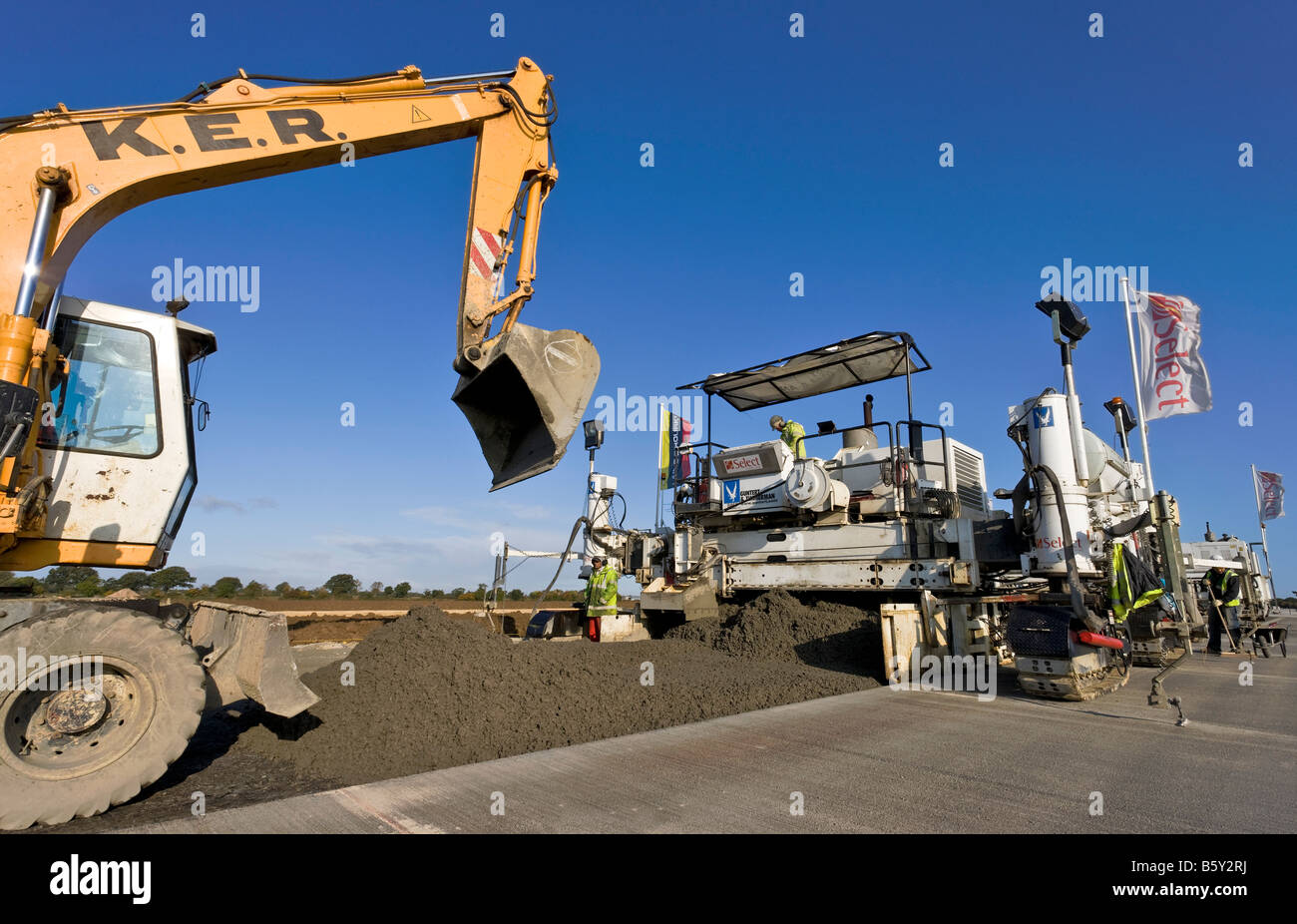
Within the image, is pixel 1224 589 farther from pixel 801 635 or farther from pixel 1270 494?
pixel 1270 494

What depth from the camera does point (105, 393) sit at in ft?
13.8

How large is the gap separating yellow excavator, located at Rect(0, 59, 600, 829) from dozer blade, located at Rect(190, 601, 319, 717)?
14 millimetres

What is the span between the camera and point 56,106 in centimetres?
421

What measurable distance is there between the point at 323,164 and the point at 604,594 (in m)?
6.71

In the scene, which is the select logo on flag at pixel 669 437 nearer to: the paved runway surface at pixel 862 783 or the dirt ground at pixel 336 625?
the dirt ground at pixel 336 625

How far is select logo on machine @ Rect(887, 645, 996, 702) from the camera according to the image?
23.0 feet

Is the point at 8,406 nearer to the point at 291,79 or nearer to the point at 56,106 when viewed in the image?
the point at 56,106

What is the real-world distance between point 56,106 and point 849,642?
8.62 meters

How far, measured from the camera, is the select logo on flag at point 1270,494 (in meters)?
24.3

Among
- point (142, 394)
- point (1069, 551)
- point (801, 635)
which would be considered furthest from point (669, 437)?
point (142, 394)

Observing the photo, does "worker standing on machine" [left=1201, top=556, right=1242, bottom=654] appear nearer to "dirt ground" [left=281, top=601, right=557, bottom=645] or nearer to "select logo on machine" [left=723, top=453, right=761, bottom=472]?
"select logo on machine" [left=723, top=453, right=761, bottom=472]

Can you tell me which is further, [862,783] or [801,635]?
[801,635]
